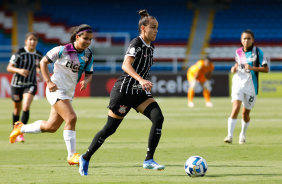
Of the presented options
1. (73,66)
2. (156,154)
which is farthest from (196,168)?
(73,66)

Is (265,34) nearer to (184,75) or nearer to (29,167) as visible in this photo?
(184,75)

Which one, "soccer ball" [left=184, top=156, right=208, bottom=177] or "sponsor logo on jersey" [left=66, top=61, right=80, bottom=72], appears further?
"sponsor logo on jersey" [left=66, top=61, right=80, bottom=72]

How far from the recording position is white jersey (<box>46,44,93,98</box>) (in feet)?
23.2

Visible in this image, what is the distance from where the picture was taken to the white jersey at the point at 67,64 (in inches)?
279

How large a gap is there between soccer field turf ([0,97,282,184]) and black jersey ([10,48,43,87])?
4.21 feet

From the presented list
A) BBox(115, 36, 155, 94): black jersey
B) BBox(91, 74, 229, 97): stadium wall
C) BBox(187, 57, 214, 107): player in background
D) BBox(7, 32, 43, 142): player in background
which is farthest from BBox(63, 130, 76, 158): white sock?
BBox(91, 74, 229, 97): stadium wall

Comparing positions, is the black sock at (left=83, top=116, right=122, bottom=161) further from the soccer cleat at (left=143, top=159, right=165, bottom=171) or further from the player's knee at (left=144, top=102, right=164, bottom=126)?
the soccer cleat at (left=143, top=159, right=165, bottom=171)

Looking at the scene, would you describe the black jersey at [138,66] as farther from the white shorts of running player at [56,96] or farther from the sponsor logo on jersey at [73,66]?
the white shorts of running player at [56,96]

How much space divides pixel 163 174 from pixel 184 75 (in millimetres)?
19362

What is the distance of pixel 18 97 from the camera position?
432 inches

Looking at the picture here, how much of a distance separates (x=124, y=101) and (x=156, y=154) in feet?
6.65

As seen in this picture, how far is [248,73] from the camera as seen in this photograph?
32.2ft

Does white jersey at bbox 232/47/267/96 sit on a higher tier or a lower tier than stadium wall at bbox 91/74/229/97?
higher

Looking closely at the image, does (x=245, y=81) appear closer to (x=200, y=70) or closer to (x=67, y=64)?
(x=67, y=64)
